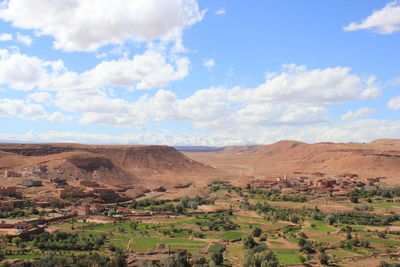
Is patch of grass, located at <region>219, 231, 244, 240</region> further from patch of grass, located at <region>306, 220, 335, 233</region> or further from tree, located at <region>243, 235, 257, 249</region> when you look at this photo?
patch of grass, located at <region>306, 220, 335, 233</region>

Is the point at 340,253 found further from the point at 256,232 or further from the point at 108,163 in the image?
the point at 108,163

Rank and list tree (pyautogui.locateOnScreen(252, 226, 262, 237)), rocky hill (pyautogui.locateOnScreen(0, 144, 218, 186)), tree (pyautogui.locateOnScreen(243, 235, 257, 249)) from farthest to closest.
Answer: rocky hill (pyautogui.locateOnScreen(0, 144, 218, 186)), tree (pyautogui.locateOnScreen(252, 226, 262, 237)), tree (pyautogui.locateOnScreen(243, 235, 257, 249))

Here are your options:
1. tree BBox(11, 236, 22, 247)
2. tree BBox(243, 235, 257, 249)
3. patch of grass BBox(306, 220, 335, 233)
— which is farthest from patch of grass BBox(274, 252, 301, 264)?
tree BBox(11, 236, 22, 247)

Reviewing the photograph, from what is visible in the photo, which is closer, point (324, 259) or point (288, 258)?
point (324, 259)

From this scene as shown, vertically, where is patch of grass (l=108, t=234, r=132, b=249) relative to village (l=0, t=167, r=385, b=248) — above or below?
below

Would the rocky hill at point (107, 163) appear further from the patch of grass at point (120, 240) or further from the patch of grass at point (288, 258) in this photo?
the patch of grass at point (288, 258)

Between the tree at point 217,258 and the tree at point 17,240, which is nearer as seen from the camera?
the tree at point 217,258

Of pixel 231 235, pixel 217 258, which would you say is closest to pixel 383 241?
pixel 231 235

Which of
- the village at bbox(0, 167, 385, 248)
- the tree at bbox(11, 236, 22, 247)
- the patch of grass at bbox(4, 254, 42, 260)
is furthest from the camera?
the village at bbox(0, 167, 385, 248)

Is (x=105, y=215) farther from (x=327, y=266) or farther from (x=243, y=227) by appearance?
(x=327, y=266)

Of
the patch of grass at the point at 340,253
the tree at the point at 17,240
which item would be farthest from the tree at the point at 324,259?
the tree at the point at 17,240

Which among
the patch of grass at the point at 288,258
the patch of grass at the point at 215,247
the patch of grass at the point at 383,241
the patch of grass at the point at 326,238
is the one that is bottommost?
the patch of grass at the point at 288,258

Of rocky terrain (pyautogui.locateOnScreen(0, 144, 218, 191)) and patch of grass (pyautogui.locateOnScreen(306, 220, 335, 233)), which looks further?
rocky terrain (pyautogui.locateOnScreen(0, 144, 218, 191))
